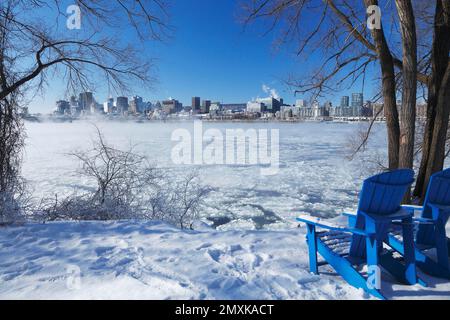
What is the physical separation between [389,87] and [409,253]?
3981mm

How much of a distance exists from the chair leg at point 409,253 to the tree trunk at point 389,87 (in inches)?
141

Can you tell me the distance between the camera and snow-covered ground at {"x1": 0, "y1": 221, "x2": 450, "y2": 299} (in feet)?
7.57

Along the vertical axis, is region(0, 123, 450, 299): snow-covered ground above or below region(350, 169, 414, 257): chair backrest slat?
below

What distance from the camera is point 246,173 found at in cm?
1521

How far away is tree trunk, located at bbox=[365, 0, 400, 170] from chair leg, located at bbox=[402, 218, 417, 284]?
357 centimetres

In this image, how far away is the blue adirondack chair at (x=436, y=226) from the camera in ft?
8.32

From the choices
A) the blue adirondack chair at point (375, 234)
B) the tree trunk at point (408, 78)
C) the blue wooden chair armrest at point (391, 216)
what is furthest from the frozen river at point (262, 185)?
the blue wooden chair armrest at point (391, 216)

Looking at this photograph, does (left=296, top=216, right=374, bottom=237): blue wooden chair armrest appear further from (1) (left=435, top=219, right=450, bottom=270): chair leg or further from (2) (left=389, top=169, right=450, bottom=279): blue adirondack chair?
(1) (left=435, top=219, right=450, bottom=270): chair leg
